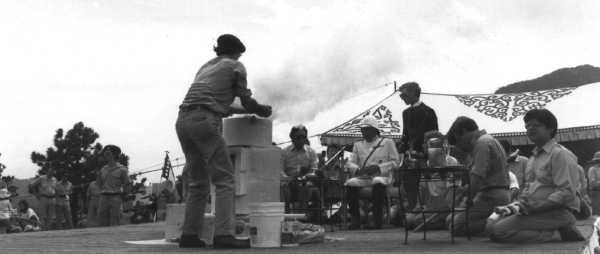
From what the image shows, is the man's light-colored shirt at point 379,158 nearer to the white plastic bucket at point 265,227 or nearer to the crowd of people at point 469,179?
the crowd of people at point 469,179

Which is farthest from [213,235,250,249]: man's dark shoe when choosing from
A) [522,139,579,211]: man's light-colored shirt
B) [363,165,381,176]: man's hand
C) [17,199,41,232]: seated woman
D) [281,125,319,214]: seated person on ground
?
[17,199,41,232]: seated woman

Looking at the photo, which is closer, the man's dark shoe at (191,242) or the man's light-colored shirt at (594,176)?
the man's dark shoe at (191,242)

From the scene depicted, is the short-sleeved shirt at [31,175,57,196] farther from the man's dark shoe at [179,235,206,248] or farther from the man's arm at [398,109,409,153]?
the man's dark shoe at [179,235,206,248]

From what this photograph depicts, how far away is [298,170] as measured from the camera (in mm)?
10273

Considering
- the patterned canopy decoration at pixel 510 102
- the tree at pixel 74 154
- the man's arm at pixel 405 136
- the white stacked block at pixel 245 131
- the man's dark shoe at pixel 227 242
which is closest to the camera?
the man's dark shoe at pixel 227 242

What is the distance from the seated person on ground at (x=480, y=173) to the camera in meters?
6.63

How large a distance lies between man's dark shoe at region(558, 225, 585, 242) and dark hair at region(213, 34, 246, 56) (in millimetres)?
3069

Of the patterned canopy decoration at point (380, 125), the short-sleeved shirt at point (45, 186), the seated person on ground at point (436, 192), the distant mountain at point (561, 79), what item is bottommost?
the seated person on ground at point (436, 192)

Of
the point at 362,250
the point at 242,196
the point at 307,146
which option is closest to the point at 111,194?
the point at 307,146

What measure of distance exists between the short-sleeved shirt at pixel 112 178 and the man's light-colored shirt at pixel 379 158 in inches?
160

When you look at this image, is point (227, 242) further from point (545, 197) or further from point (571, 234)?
point (571, 234)

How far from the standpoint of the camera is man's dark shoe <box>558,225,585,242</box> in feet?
19.6

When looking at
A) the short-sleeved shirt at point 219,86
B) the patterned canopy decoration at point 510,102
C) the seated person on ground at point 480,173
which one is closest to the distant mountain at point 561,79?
the patterned canopy decoration at point 510,102

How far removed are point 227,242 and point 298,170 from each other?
4131mm
